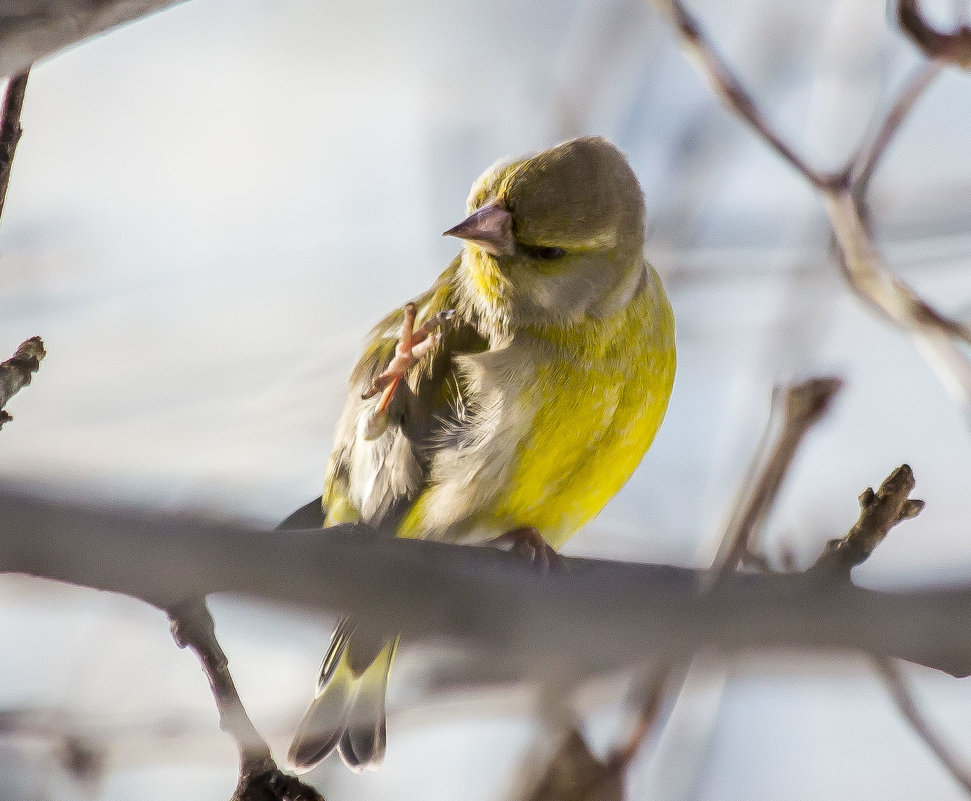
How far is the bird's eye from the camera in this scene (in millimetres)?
3262

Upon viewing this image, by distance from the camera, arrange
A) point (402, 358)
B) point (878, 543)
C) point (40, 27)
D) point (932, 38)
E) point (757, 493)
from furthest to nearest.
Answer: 1. point (402, 358)
2. point (932, 38)
3. point (878, 543)
4. point (40, 27)
5. point (757, 493)

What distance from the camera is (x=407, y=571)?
1.38m

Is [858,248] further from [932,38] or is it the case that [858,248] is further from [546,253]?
[546,253]

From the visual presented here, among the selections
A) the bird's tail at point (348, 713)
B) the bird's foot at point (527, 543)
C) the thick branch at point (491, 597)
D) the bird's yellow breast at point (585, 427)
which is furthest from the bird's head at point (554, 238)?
the thick branch at point (491, 597)

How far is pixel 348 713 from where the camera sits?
11.6 feet

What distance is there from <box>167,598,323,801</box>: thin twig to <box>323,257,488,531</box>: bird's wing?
4.18ft

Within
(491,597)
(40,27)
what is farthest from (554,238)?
(491,597)

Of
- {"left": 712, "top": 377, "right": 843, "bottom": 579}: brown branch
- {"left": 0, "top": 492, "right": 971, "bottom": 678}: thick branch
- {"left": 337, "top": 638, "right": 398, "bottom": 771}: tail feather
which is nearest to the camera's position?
{"left": 0, "top": 492, "right": 971, "bottom": 678}: thick branch

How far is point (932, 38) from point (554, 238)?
4.22 ft

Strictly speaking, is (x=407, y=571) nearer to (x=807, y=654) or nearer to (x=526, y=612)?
(x=526, y=612)

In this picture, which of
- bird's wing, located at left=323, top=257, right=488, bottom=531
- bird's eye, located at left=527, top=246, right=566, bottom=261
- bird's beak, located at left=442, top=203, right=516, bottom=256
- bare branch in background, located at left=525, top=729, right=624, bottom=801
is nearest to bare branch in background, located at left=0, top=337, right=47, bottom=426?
bare branch in background, located at left=525, top=729, right=624, bottom=801

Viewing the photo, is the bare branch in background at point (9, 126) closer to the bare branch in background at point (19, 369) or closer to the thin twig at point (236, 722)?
the bare branch in background at point (19, 369)

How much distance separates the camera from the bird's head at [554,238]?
10.4ft

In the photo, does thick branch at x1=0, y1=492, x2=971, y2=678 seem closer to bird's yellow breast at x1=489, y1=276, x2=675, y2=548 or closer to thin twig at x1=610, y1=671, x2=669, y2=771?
thin twig at x1=610, y1=671, x2=669, y2=771
